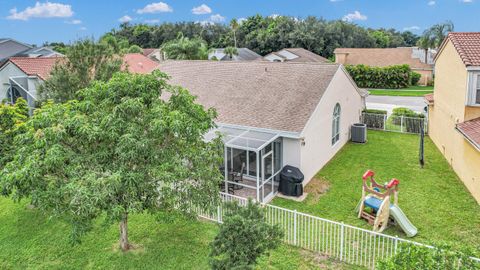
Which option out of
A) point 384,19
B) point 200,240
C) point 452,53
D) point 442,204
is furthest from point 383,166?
point 384,19

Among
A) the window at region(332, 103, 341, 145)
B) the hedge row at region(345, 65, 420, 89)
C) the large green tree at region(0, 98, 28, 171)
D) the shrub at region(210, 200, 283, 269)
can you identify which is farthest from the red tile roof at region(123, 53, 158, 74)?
the shrub at region(210, 200, 283, 269)

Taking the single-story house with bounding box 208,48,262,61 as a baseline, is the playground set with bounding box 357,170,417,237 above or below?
below

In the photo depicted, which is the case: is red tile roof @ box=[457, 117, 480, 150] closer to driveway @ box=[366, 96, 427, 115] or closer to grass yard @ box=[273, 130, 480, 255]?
grass yard @ box=[273, 130, 480, 255]

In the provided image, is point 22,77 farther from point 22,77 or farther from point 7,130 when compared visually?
point 7,130

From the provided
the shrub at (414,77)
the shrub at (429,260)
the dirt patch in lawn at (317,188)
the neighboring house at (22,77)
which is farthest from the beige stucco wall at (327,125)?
the shrub at (414,77)

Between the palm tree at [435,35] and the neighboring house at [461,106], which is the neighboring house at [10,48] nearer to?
the neighboring house at [461,106]

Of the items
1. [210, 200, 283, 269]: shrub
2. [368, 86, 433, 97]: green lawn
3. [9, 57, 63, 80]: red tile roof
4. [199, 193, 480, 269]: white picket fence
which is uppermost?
[9, 57, 63, 80]: red tile roof

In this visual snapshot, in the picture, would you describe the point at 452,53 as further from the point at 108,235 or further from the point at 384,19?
the point at 384,19
